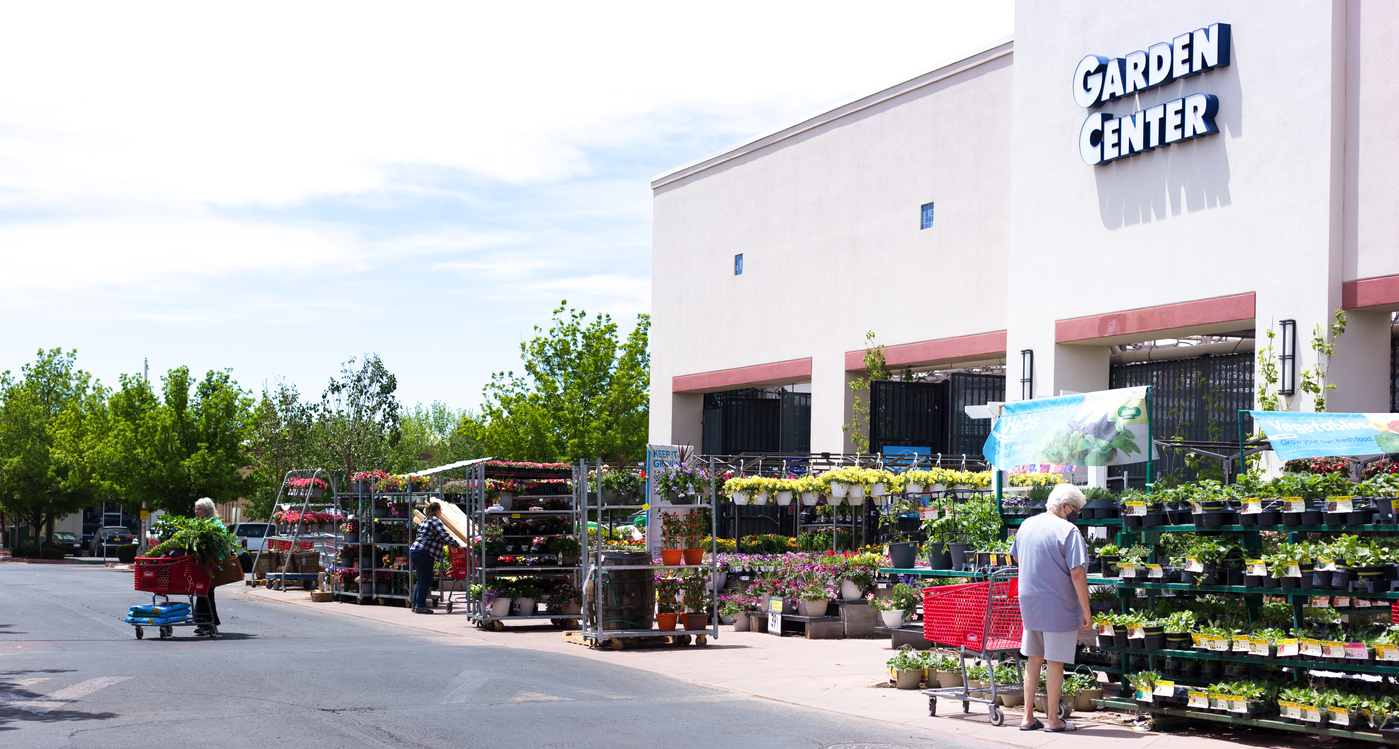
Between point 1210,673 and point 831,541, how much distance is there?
12.2 m

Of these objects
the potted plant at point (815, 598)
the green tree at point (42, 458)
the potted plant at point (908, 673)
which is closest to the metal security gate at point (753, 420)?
the potted plant at point (815, 598)

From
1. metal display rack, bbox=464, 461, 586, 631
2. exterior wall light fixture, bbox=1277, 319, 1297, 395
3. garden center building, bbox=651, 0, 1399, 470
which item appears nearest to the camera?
garden center building, bbox=651, 0, 1399, 470

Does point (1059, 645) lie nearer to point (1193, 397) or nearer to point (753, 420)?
point (1193, 397)

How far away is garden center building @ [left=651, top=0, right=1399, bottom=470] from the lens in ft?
56.1

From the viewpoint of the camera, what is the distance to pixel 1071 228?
21.0 meters

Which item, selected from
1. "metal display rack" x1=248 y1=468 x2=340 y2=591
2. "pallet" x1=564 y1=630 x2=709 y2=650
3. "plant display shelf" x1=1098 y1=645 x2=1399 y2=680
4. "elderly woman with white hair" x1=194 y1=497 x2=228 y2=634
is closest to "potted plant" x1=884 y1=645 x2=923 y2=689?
"plant display shelf" x1=1098 y1=645 x2=1399 y2=680

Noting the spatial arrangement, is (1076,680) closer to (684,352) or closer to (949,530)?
(949,530)

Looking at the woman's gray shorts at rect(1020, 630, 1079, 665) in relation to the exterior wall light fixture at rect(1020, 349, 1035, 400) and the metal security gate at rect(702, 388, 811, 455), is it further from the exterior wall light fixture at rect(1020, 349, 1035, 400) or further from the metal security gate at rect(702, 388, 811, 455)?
the metal security gate at rect(702, 388, 811, 455)

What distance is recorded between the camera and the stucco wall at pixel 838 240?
77.7ft

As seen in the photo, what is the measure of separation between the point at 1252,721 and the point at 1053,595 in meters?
1.57

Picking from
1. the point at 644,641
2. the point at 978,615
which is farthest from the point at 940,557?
the point at 644,641

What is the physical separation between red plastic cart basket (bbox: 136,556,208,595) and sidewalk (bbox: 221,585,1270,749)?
3.28 meters

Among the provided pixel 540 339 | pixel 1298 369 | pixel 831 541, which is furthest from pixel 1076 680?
pixel 540 339

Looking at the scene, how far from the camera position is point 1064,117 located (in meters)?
21.0
